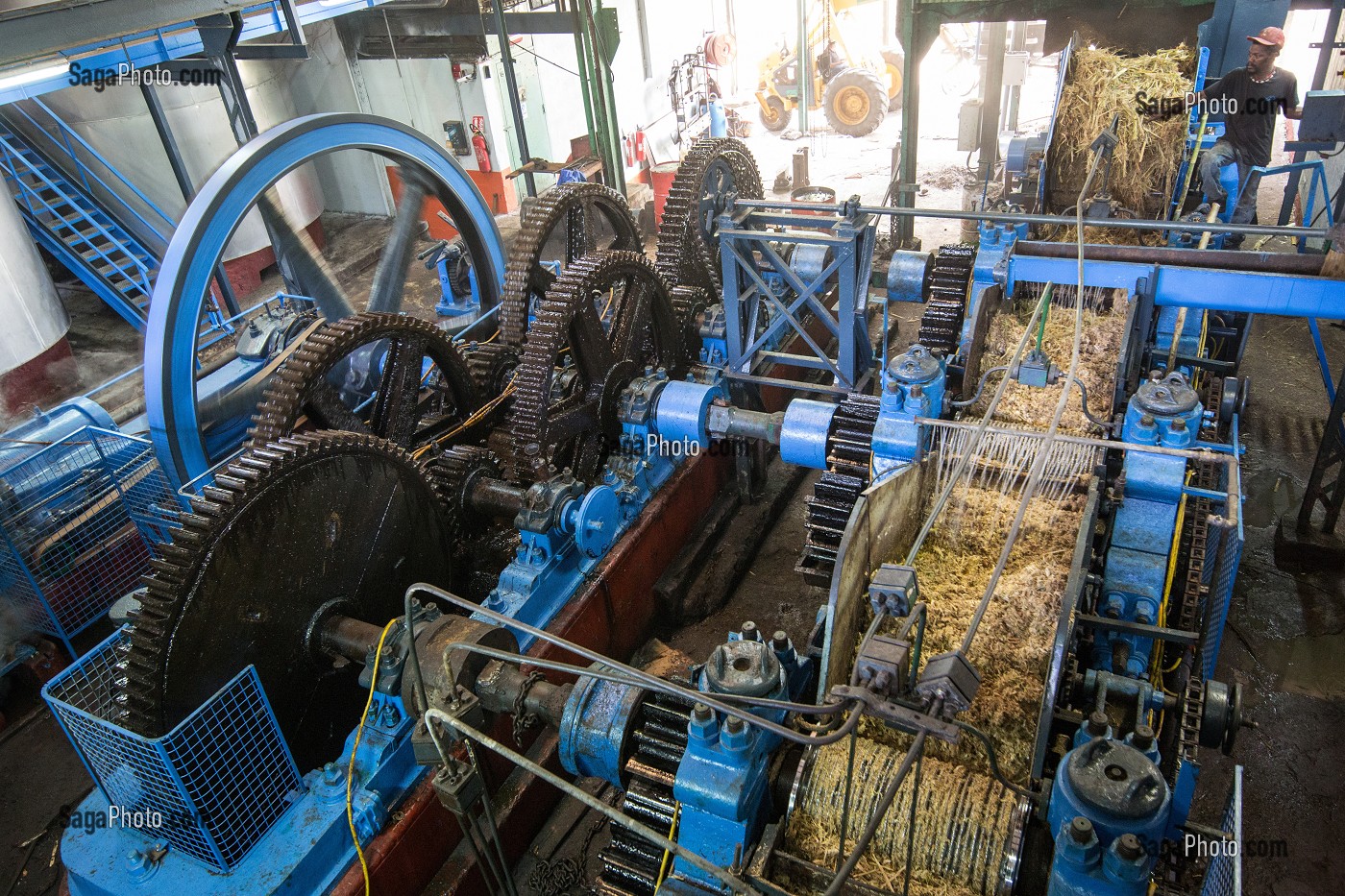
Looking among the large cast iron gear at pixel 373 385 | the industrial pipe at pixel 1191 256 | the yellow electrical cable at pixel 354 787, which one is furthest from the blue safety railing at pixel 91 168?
the industrial pipe at pixel 1191 256

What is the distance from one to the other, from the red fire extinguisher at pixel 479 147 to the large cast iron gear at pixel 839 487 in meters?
9.20

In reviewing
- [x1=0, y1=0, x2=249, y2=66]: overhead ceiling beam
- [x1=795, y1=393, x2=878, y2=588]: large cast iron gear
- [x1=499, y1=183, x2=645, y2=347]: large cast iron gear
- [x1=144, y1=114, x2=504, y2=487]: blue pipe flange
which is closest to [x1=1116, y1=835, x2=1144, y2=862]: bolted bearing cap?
[x1=795, y1=393, x2=878, y2=588]: large cast iron gear

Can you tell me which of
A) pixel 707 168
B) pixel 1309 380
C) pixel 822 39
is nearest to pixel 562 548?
pixel 707 168

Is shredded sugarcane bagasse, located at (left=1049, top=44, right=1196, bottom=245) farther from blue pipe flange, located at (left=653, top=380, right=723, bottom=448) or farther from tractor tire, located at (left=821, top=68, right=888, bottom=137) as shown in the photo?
tractor tire, located at (left=821, top=68, right=888, bottom=137)

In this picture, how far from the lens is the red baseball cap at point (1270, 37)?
22.1 ft

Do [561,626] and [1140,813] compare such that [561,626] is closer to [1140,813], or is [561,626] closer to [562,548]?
[562,548]

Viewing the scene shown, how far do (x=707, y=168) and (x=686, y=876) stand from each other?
550cm

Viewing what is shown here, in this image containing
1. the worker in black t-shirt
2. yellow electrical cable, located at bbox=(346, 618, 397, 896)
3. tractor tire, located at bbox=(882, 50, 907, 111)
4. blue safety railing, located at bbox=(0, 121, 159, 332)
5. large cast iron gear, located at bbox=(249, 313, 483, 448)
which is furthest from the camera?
tractor tire, located at bbox=(882, 50, 907, 111)

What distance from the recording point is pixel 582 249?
6.77m

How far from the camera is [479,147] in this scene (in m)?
12.7

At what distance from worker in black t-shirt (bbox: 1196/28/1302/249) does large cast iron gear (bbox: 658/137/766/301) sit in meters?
3.67

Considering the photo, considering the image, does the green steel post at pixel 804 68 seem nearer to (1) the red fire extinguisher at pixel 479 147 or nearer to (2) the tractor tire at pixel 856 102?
(2) the tractor tire at pixel 856 102

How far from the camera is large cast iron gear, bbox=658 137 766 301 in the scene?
698 centimetres

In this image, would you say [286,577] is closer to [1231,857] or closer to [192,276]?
[192,276]
